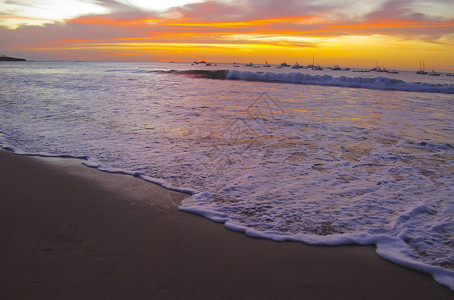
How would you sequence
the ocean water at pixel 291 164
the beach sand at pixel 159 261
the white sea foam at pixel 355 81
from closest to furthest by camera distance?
the beach sand at pixel 159 261
the ocean water at pixel 291 164
the white sea foam at pixel 355 81

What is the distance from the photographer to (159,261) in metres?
2.37

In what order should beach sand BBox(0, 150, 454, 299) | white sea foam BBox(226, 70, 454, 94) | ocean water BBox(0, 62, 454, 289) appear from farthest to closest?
white sea foam BBox(226, 70, 454, 94) < ocean water BBox(0, 62, 454, 289) < beach sand BBox(0, 150, 454, 299)

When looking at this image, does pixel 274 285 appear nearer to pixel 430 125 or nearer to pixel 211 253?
pixel 211 253

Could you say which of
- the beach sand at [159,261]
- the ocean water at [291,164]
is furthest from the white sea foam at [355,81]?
the beach sand at [159,261]

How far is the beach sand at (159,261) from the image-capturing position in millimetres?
2061

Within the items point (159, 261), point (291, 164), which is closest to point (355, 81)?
point (291, 164)

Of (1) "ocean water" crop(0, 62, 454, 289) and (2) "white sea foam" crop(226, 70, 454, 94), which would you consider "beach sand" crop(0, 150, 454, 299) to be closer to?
(1) "ocean water" crop(0, 62, 454, 289)

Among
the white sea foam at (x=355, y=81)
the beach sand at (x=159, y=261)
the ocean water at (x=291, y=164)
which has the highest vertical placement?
the white sea foam at (x=355, y=81)

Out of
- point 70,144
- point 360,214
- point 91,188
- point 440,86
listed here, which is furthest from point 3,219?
point 440,86

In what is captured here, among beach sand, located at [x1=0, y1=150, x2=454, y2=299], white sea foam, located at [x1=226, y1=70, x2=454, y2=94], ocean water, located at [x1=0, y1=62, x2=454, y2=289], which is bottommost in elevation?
beach sand, located at [x1=0, y1=150, x2=454, y2=299]

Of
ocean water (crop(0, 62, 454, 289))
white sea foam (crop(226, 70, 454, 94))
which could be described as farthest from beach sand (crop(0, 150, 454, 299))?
white sea foam (crop(226, 70, 454, 94))

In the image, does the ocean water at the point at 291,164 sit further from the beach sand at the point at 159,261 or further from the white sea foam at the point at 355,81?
the white sea foam at the point at 355,81

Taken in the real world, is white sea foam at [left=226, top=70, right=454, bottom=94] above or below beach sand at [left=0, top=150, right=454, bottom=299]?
above

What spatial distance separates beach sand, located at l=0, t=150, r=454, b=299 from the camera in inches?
81.1
